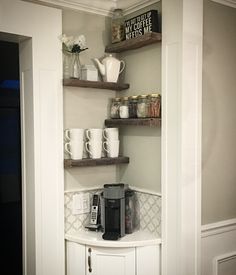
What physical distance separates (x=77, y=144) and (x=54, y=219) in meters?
0.56

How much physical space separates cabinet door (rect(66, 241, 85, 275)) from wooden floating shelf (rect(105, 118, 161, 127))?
933 mm

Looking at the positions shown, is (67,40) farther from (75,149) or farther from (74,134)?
(75,149)

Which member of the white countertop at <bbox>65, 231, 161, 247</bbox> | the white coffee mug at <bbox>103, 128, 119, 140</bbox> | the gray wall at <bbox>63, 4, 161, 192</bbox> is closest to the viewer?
the white countertop at <bbox>65, 231, 161, 247</bbox>

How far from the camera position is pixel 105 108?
2.87m

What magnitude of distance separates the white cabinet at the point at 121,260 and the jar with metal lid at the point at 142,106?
0.92 metres

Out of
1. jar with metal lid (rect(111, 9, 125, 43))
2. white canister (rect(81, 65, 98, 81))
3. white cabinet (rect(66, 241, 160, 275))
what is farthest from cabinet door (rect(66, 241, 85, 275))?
jar with metal lid (rect(111, 9, 125, 43))

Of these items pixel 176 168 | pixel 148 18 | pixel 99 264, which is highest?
pixel 148 18

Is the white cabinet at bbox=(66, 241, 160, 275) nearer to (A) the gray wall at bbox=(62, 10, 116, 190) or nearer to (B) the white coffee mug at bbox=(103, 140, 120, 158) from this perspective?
(A) the gray wall at bbox=(62, 10, 116, 190)

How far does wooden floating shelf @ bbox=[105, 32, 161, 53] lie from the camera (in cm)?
244

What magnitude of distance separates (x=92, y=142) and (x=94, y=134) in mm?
61

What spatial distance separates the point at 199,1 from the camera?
238cm

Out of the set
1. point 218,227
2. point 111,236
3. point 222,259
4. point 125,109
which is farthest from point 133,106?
point 222,259

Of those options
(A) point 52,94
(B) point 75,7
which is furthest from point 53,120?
(B) point 75,7

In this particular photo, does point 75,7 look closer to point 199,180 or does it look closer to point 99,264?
point 199,180
